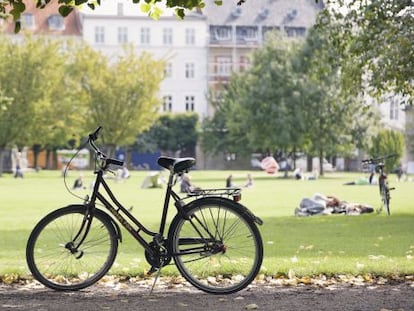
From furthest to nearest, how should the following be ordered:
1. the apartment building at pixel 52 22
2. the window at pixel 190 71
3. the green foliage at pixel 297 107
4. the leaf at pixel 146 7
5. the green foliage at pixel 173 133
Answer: the window at pixel 190 71 → the apartment building at pixel 52 22 → the green foliage at pixel 173 133 → the green foliage at pixel 297 107 → the leaf at pixel 146 7

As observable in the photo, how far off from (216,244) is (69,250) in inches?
51.0

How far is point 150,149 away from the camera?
97.0m

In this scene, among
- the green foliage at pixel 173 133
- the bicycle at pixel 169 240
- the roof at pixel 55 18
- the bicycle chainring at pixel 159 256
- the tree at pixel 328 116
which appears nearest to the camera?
the bicycle at pixel 169 240

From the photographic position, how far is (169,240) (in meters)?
8.01

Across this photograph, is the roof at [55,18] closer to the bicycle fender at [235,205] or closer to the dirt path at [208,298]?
the dirt path at [208,298]

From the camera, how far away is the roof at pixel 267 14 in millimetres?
107125

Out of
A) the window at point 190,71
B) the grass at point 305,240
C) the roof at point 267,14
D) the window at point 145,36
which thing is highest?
the roof at point 267,14

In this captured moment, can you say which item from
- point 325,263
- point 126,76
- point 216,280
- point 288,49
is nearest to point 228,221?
point 216,280

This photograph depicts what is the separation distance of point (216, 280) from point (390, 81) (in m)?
12.5

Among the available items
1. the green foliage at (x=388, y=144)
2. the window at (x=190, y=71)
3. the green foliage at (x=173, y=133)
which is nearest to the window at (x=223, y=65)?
the window at (x=190, y=71)

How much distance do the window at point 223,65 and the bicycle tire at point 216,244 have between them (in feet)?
325

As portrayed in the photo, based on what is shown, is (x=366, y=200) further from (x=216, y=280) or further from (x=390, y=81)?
(x=216, y=280)

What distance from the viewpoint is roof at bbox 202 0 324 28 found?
10712cm

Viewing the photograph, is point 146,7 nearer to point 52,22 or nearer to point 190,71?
point 52,22
